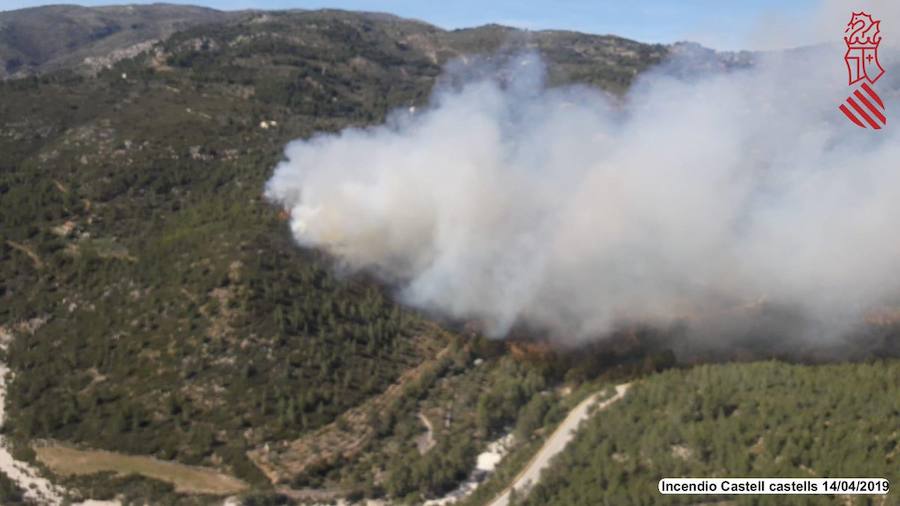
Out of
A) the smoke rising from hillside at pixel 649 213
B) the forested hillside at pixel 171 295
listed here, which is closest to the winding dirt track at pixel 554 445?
the forested hillside at pixel 171 295

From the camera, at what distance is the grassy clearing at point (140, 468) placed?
40469 mm

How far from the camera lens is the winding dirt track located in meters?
38.6

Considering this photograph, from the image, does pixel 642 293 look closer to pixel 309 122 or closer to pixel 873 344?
pixel 873 344

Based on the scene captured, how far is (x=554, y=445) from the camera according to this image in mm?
42031

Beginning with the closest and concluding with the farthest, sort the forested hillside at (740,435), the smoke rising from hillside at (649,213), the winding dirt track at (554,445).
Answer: the forested hillside at (740,435) → the winding dirt track at (554,445) → the smoke rising from hillside at (649,213)

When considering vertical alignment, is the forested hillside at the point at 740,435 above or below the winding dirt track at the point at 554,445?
above

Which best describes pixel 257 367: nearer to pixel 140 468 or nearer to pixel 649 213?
pixel 140 468

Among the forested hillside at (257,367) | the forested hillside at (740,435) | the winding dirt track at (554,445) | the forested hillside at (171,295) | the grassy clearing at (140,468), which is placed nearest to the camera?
the forested hillside at (740,435)

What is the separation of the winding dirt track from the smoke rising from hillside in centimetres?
759

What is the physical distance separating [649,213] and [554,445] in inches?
775

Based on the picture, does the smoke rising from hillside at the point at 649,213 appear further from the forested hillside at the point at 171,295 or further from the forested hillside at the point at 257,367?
the forested hillside at the point at 171,295

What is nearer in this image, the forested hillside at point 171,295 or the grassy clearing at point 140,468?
the grassy clearing at point 140,468

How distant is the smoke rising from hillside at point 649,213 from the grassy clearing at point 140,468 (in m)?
20.5

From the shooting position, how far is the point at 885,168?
172 ft
